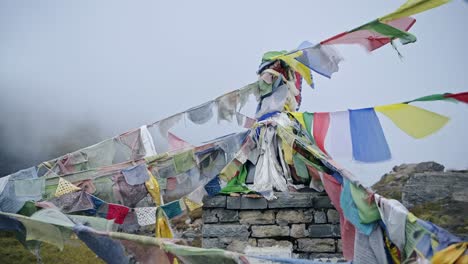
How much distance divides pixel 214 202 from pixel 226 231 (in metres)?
0.48

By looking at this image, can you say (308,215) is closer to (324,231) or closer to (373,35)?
(324,231)

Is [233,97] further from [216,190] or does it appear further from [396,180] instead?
[396,180]

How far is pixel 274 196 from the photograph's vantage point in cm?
621

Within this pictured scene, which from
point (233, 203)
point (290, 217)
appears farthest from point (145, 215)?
point (290, 217)

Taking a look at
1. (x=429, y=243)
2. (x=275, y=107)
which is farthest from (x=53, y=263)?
(x=429, y=243)

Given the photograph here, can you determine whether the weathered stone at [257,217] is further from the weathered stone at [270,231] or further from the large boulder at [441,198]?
the large boulder at [441,198]

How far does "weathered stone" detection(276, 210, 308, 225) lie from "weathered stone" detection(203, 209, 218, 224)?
974mm

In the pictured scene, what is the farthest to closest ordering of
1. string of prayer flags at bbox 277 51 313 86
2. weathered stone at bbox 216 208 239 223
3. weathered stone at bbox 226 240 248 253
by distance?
string of prayer flags at bbox 277 51 313 86 → weathered stone at bbox 216 208 239 223 → weathered stone at bbox 226 240 248 253

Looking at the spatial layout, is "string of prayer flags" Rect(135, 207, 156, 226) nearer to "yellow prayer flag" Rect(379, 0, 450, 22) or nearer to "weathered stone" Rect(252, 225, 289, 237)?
"weathered stone" Rect(252, 225, 289, 237)

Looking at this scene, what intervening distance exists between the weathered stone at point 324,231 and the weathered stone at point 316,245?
7 cm

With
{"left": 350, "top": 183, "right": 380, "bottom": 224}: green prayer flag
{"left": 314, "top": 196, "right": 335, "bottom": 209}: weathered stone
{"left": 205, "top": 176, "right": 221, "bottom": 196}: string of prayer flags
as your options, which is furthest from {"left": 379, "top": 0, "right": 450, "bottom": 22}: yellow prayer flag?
{"left": 205, "top": 176, "right": 221, "bottom": 196}: string of prayer flags

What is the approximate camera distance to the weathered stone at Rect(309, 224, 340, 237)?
237 inches

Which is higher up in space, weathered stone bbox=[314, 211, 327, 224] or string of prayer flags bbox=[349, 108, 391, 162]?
string of prayer flags bbox=[349, 108, 391, 162]

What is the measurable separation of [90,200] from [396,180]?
676 cm
